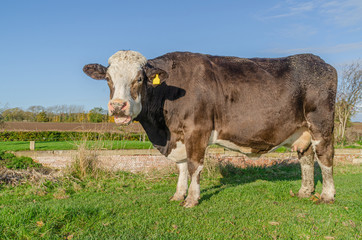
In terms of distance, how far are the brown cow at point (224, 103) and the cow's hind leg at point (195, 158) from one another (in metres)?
0.02

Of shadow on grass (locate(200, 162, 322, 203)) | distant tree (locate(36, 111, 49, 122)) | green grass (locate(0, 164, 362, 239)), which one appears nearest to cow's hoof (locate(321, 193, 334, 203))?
green grass (locate(0, 164, 362, 239))

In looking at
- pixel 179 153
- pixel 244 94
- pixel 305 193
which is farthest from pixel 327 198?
pixel 179 153

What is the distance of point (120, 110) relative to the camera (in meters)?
4.98

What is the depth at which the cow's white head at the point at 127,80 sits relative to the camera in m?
5.01

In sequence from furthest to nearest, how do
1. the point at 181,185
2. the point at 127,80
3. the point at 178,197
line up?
the point at 181,185 → the point at 178,197 → the point at 127,80

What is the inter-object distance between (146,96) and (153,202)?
1.93 m

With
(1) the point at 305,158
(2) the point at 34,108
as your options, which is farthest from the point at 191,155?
(2) the point at 34,108

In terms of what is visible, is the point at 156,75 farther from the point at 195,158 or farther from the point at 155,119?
the point at 195,158

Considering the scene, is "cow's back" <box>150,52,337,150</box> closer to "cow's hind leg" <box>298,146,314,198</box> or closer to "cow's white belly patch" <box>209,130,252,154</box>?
"cow's white belly patch" <box>209,130,252,154</box>

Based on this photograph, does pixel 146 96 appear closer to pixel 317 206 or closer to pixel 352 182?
pixel 317 206

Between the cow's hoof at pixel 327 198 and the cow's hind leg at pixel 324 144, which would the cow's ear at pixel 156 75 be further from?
the cow's hoof at pixel 327 198

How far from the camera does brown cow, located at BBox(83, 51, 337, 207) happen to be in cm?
555

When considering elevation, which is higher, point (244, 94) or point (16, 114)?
point (244, 94)

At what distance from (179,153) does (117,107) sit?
1.61 m
